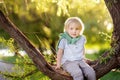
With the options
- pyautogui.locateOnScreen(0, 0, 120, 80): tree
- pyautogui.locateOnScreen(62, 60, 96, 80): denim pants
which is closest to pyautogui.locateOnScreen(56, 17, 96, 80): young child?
pyautogui.locateOnScreen(62, 60, 96, 80): denim pants

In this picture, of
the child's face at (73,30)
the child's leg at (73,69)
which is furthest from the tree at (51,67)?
the child's face at (73,30)

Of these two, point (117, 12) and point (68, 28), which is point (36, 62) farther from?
point (117, 12)

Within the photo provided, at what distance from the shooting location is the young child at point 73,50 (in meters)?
5.62

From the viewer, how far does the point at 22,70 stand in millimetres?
6535

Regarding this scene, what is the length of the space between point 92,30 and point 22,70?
21.3 metres

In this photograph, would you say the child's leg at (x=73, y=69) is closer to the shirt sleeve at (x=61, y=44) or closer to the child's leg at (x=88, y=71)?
the child's leg at (x=88, y=71)

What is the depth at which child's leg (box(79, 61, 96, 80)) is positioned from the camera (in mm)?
5590

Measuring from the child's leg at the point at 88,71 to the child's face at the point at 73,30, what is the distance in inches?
14.6

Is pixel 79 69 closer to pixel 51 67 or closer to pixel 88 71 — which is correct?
pixel 88 71

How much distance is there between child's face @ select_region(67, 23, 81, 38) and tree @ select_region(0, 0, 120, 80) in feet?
1.57

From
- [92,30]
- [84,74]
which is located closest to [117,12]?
[84,74]

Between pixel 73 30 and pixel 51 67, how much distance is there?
1.85 feet

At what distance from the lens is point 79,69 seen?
554 centimetres

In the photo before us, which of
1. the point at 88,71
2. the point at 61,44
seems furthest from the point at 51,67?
the point at 88,71
